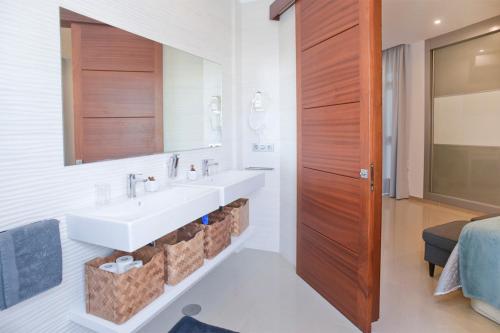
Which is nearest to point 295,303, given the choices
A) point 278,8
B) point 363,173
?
point 363,173

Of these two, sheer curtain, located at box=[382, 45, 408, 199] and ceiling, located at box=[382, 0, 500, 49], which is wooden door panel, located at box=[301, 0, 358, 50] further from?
sheer curtain, located at box=[382, 45, 408, 199]

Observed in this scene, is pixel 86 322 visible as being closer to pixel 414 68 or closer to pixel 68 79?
pixel 68 79

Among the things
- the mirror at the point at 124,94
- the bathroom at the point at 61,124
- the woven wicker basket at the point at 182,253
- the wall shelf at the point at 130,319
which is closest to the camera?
the bathroom at the point at 61,124

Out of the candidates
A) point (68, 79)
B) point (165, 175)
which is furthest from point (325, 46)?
point (68, 79)

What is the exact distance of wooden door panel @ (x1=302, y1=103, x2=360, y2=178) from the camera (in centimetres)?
204

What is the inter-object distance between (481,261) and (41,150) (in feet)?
8.81

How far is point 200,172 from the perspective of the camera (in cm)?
269

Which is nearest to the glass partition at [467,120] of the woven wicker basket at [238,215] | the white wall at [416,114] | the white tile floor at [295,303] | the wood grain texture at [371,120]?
the white wall at [416,114]

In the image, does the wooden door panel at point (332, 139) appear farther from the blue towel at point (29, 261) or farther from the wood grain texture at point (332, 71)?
the blue towel at point (29, 261)

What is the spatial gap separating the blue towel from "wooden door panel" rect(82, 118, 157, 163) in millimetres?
454

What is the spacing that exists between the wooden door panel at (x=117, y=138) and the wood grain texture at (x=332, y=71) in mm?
1252

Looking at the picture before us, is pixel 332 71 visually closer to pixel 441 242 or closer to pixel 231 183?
pixel 231 183

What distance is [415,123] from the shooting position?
5.66 metres

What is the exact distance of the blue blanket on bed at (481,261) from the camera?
6.59 feet
